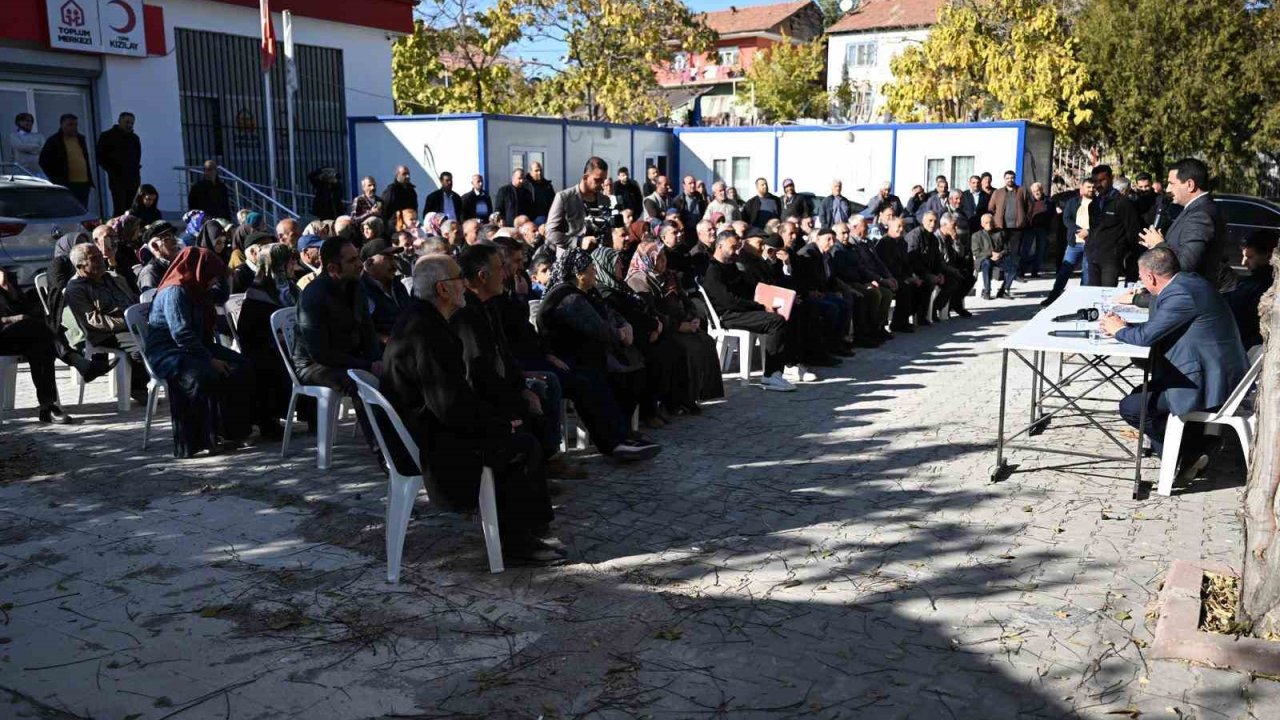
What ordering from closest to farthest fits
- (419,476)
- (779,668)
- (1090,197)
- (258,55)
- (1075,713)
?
(1075,713) < (779,668) < (419,476) < (1090,197) < (258,55)

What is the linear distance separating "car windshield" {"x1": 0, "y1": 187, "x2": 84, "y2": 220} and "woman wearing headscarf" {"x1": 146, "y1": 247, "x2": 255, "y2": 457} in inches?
242

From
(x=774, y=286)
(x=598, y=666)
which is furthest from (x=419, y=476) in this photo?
(x=774, y=286)

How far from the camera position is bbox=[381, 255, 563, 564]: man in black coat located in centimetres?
486

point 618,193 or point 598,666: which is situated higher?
point 618,193

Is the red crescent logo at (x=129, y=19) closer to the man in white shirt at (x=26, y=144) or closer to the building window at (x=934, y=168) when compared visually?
the man in white shirt at (x=26, y=144)

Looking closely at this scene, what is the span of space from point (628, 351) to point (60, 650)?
4.18 meters

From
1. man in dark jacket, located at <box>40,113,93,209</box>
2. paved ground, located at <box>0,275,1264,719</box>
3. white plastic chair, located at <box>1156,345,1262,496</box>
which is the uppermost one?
man in dark jacket, located at <box>40,113,93,209</box>

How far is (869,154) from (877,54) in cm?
3392

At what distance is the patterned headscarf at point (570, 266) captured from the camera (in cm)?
736

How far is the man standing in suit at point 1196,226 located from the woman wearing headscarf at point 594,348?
13.4 ft

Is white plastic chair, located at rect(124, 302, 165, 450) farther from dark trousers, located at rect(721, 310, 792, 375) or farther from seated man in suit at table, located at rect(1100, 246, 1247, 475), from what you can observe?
seated man in suit at table, located at rect(1100, 246, 1247, 475)

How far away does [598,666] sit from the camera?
13.4 ft

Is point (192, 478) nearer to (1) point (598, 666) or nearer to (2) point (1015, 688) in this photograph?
(1) point (598, 666)

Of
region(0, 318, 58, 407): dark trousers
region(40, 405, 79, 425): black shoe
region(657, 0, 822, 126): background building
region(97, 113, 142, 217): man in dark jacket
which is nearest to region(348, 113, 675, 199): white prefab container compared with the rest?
region(97, 113, 142, 217): man in dark jacket
